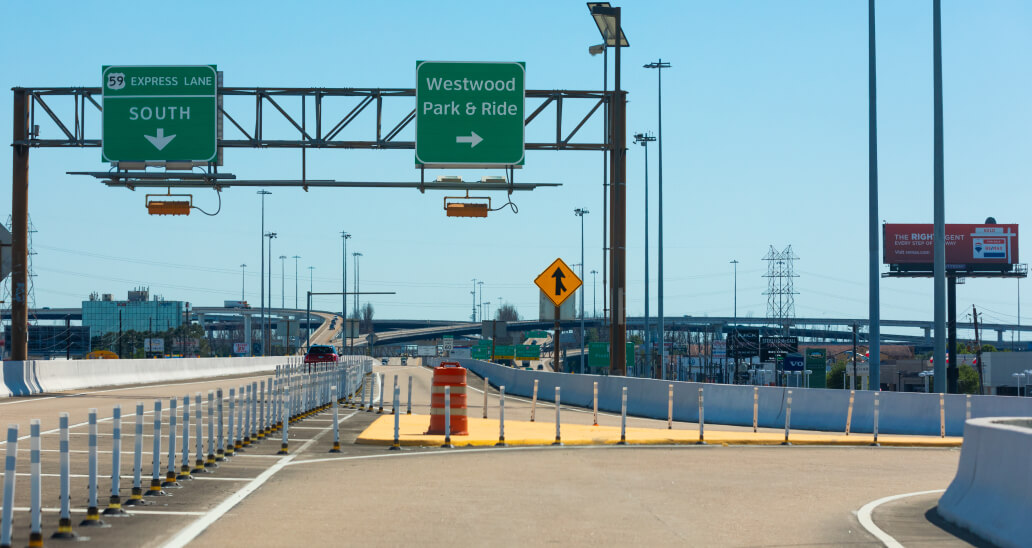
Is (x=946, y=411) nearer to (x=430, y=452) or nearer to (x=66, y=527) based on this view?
(x=430, y=452)

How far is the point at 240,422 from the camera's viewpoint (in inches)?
764

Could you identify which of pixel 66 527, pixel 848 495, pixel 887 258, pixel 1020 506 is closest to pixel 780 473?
pixel 848 495

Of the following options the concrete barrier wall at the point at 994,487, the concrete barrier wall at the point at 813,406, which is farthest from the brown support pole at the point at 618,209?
the concrete barrier wall at the point at 994,487

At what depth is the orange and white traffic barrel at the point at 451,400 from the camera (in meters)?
21.6

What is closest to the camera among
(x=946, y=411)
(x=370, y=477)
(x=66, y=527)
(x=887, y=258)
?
(x=66, y=527)

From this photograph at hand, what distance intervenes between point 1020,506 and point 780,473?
6.60 m

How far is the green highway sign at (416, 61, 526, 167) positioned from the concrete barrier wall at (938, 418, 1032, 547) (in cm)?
2147

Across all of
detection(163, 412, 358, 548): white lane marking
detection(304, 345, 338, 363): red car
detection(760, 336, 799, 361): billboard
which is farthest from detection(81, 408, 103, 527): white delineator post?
detection(760, 336, 799, 361): billboard

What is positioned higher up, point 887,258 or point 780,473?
point 887,258

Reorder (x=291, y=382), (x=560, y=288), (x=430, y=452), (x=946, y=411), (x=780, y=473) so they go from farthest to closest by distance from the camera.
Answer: (x=560, y=288) < (x=946, y=411) < (x=291, y=382) < (x=430, y=452) < (x=780, y=473)

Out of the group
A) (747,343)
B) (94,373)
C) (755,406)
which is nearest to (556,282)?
(755,406)

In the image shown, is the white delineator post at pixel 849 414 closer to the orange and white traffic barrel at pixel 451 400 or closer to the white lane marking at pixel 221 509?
the orange and white traffic barrel at pixel 451 400

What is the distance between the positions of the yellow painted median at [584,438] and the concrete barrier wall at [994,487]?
961 centimetres

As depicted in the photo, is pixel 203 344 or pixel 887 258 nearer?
pixel 887 258
